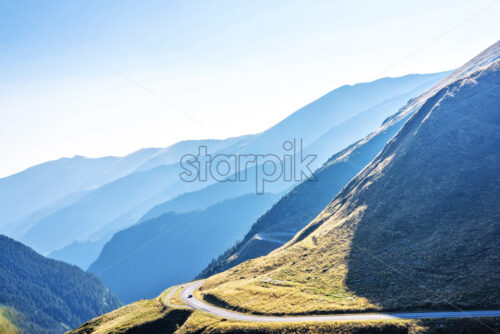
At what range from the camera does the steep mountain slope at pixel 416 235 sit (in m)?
57.6

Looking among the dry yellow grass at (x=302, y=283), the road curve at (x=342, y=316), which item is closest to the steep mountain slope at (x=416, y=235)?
the dry yellow grass at (x=302, y=283)

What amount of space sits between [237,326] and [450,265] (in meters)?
39.8

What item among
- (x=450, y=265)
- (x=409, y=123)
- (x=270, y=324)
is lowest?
(x=450, y=265)

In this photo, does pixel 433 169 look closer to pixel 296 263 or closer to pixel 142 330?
pixel 296 263

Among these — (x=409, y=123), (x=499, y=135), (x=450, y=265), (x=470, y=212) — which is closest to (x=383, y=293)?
(x=450, y=265)

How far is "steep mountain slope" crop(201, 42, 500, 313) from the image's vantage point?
57.6 meters

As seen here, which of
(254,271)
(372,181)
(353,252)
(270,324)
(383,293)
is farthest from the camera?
(372,181)

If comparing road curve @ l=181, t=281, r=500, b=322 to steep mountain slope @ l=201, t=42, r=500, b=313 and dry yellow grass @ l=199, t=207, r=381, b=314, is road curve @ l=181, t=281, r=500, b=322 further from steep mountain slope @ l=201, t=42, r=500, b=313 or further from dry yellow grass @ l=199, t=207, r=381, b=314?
steep mountain slope @ l=201, t=42, r=500, b=313

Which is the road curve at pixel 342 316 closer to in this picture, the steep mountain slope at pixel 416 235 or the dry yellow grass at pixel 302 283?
the dry yellow grass at pixel 302 283

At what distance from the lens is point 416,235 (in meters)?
78.3

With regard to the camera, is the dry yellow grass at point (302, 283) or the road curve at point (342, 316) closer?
the road curve at point (342, 316)

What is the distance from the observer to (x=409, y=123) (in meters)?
136

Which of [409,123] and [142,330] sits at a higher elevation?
[409,123]

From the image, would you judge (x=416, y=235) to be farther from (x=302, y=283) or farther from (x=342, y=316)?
(x=342, y=316)
